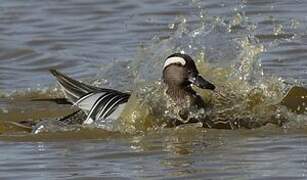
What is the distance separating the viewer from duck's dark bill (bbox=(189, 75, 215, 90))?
10.2m

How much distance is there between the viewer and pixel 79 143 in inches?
374

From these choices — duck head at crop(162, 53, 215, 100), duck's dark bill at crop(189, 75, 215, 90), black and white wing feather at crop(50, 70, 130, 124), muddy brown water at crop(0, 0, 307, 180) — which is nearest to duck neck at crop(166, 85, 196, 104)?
duck head at crop(162, 53, 215, 100)

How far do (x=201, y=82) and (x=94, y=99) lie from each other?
0.90 m

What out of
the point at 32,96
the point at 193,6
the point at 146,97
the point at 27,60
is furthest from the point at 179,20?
the point at 146,97

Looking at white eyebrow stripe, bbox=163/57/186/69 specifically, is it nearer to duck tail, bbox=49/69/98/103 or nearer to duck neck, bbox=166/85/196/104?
duck neck, bbox=166/85/196/104

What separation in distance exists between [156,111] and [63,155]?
1468 mm

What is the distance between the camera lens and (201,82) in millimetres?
10289

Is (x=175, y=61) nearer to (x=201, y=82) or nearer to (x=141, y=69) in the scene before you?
(x=201, y=82)

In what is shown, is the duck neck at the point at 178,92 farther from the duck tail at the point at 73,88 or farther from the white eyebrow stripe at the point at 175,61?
the duck tail at the point at 73,88

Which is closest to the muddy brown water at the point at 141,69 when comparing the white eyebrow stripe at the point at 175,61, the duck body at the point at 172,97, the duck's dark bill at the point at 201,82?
the duck body at the point at 172,97

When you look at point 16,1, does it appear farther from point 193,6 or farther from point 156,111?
point 156,111

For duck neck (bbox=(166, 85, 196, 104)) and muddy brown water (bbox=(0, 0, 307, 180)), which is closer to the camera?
muddy brown water (bbox=(0, 0, 307, 180))

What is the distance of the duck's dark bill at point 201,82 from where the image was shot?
10250mm

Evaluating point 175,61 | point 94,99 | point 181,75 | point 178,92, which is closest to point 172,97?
point 178,92
